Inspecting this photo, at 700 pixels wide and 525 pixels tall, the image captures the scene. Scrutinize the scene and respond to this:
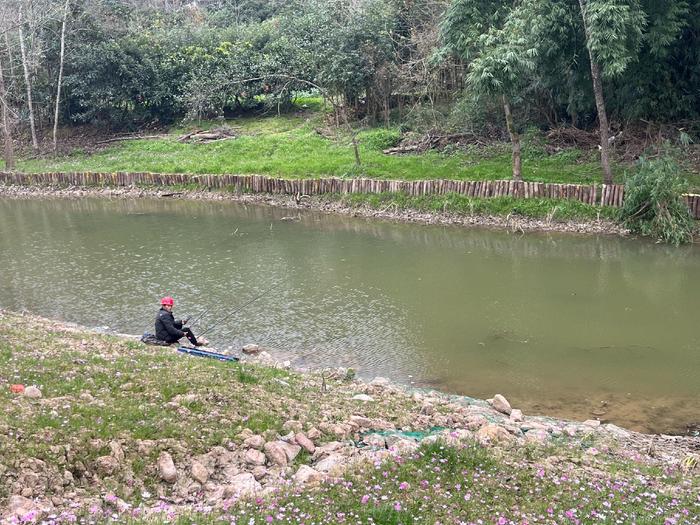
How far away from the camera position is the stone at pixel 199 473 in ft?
23.2

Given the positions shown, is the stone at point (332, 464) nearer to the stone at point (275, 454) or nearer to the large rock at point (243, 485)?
the stone at point (275, 454)

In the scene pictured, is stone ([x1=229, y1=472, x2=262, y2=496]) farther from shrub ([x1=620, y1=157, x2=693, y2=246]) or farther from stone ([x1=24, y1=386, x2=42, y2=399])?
shrub ([x1=620, y1=157, x2=693, y2=246])

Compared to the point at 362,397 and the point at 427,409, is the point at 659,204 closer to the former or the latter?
the point at 427,409

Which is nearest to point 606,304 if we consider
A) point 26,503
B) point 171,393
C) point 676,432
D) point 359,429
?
point 676,432

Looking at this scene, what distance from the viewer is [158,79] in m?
42.2

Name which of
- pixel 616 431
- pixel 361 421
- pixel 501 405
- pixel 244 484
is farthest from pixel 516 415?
pixel 244 484

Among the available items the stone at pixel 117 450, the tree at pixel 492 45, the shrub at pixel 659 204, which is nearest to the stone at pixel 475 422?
the stone at pixel 117 450

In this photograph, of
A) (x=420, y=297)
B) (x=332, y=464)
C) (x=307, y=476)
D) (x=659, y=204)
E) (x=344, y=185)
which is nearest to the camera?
(x=307, y=476)

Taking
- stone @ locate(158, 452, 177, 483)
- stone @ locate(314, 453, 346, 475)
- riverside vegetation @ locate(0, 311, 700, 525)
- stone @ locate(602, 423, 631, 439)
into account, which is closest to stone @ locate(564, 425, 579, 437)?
riverside vegetation @ locate(0, 311, 700, 525)

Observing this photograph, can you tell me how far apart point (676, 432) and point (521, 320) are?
521 cm

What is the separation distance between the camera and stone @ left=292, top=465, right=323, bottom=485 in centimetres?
688

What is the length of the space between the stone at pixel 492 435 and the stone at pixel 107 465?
4106 millimetres

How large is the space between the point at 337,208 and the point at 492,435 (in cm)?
1934

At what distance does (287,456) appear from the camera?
25.4 ft
